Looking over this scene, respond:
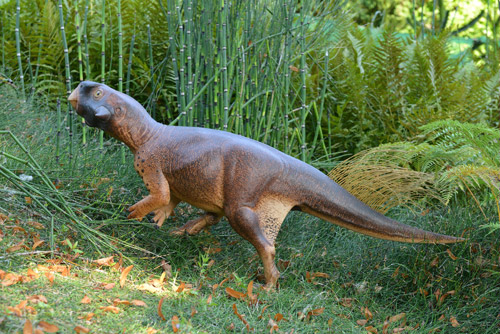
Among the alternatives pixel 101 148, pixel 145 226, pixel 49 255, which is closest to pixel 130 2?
pixel 101 148

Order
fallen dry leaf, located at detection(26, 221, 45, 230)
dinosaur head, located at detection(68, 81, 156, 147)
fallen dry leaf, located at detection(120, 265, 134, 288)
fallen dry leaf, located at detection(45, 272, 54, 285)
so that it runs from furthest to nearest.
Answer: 1. fallen dry leaf, located at detection(26, 221, 45, 230)
2. dinosaur head, located at detection(68, 81, 156, 147)
3. fallen dry leaf, located at detection(120, 265, 134, 288)
4. fallen dry leaf, located at detection(45, 272, 54, 285)

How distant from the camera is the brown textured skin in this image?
2.59 metres

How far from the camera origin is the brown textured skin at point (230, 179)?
2592 mm

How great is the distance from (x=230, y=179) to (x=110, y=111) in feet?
2.00

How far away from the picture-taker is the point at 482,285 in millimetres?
2779

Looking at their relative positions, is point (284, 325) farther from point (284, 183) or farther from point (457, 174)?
point (457, 174)

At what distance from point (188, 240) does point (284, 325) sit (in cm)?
86

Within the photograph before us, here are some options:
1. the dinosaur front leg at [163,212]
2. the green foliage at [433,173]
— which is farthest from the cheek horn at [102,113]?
the green foliage at [433,173]

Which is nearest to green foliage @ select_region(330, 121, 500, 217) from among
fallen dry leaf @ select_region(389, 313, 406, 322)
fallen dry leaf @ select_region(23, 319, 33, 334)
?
fallen dry leaf @ select_region(389, 313, 406, 322)

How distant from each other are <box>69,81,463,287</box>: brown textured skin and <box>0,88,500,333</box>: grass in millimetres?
261

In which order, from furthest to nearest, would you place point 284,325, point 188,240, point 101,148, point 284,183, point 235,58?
point 101,148 < point 235,58 < point 188,240 < point 284,183 < point 284,325

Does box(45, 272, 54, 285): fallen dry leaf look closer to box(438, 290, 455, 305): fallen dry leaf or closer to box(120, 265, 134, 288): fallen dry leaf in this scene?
box(120, 265, 134, 288): fallen dry leaf

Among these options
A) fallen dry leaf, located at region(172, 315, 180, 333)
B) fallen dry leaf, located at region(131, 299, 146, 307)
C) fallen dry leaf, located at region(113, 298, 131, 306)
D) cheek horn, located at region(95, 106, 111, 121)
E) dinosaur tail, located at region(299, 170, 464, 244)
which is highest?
cheek horn, located at region(95, 106, 111, 121)

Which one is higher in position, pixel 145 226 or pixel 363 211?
pixel 363 211
